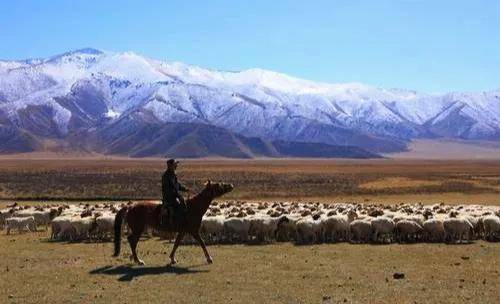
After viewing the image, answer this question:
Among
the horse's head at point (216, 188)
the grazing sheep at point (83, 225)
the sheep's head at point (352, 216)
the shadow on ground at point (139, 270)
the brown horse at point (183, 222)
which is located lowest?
the shadow on ground at point (139, 270)

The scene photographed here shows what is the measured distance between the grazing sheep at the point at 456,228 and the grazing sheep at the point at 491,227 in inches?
27.6

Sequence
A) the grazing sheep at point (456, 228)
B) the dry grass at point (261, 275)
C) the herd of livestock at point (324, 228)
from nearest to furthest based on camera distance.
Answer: the dry grass at point (261, 275) → the grazing sheep at point (456, 228) → the herd of livestock at point (324, 228)

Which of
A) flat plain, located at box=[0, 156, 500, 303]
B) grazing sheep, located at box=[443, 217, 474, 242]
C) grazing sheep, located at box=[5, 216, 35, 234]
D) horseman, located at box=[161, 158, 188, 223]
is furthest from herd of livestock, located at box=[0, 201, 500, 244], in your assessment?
horseman, located at box=[161, 158, 188, 223]

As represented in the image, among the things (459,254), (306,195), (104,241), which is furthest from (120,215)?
(306,195)

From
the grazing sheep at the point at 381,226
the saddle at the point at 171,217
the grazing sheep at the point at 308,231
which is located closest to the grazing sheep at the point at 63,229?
the saddle at the point at 171,217

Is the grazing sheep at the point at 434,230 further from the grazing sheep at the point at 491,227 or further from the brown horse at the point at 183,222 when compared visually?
the brown horse at the point at 183,222

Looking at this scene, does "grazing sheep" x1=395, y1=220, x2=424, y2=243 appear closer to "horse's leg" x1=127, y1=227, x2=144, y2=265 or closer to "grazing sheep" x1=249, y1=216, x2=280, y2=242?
"grazing sheep" x1=249, y1=216, x2=280, y2=242

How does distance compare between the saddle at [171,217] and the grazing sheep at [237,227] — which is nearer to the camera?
the saddle at [171,217]

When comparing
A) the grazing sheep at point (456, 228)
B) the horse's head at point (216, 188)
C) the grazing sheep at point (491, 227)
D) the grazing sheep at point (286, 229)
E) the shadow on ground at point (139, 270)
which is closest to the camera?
the shadow on ground at point (139, 270)

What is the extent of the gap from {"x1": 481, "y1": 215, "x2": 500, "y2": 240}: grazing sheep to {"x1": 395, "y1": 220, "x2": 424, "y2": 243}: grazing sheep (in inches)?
93.0

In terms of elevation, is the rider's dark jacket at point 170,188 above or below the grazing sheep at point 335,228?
above

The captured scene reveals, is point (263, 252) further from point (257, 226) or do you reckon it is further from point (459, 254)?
point (459, 254)

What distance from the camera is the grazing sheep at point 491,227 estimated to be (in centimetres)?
2381

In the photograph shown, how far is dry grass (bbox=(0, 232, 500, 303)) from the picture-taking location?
1440cm
